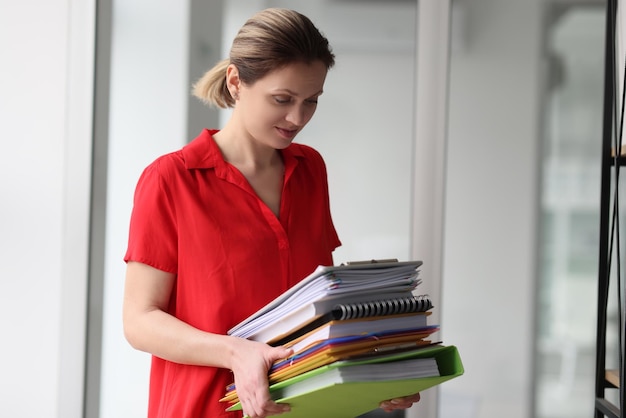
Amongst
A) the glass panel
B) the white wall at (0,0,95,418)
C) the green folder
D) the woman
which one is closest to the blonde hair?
the woman

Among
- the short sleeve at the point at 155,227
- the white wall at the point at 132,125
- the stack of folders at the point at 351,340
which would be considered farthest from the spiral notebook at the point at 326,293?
the white wall at the point at 132,125

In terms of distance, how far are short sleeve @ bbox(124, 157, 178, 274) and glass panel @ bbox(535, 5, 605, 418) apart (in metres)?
1.44

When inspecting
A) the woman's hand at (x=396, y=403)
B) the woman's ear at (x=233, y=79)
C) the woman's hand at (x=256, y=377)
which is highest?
the woman's ear at (x=233, y=79)

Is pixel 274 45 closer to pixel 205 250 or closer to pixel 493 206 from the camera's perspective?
pixel 205 250

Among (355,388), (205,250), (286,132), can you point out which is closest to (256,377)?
(355,388)

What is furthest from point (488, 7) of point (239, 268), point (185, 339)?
point (185, 339)

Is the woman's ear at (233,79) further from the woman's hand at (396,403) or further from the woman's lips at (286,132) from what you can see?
the woman's hand at (396,403)

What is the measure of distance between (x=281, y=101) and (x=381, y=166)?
1.18m

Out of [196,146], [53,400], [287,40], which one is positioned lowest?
[53,400]

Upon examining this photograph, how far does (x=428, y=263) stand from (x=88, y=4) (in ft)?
4.73

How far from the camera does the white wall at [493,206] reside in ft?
7.38

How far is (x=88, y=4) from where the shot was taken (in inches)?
95.3

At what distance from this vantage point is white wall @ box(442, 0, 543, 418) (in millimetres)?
2250

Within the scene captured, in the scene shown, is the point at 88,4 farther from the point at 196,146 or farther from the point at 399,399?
the point at 399,399
